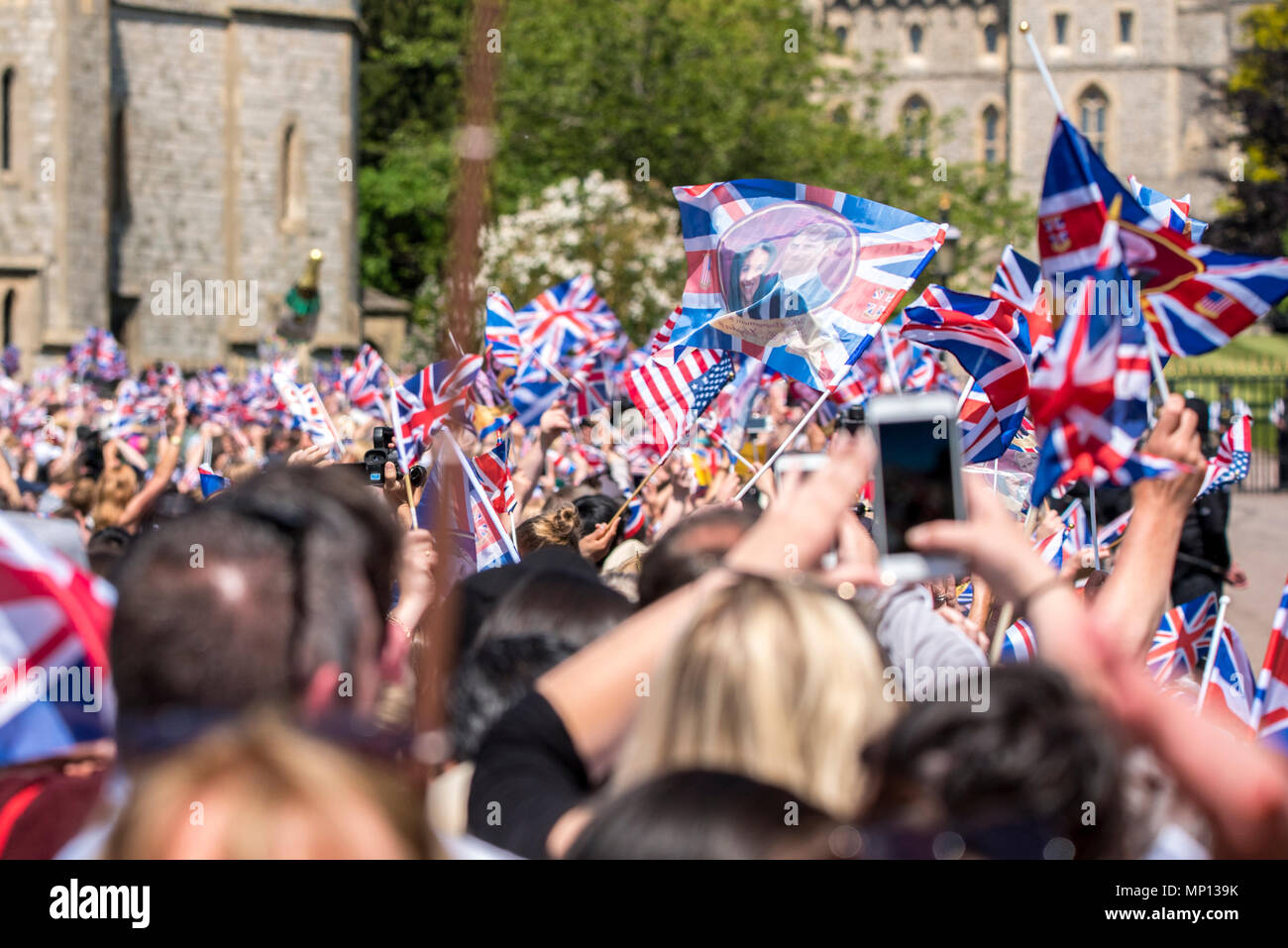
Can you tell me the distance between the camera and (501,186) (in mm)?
32438

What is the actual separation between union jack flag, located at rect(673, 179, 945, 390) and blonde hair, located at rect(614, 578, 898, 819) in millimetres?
3242

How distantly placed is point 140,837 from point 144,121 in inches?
1232

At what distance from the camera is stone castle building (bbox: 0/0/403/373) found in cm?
2920

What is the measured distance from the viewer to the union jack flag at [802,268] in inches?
211

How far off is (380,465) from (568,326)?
20.5 feet

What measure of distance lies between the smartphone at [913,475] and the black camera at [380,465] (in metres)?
2.84

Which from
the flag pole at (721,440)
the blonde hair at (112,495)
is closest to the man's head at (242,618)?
the blonde hair at (112,495)

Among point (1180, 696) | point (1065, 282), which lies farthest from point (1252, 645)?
point (1065, 282)

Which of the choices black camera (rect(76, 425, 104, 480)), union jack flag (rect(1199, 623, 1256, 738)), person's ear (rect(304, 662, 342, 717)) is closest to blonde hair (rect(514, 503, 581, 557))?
union jack flag (rect(1199, 623, 1256, 738))

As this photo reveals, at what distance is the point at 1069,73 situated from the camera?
6700 centimetres

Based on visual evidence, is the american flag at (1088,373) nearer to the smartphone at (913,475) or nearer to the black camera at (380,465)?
the smartphone at (913,475)

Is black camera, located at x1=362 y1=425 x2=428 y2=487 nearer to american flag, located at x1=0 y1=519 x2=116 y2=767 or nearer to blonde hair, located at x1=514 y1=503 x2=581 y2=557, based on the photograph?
blonde hair, located at x1=514 y1=503 x2=581 y2=557

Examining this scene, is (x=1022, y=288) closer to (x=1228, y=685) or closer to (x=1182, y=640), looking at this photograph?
(x=1182, y=640)

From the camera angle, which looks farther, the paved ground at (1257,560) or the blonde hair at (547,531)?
the paved ground at (1257,560)
